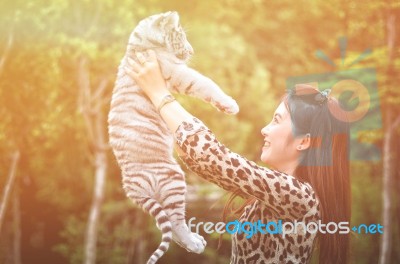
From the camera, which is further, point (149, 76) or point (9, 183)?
point (9, 183)

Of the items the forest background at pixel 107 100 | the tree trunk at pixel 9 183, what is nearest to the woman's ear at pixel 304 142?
the forest background at pixel 107 100

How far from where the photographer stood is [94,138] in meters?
3.14

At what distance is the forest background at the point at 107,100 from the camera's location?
2871 mm

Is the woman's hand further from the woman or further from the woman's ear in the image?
the woman's ear

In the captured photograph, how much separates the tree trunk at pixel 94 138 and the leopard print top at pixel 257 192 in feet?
A: 4.84

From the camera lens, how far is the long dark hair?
1693mm

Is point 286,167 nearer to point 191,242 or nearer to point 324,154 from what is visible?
point 324,154

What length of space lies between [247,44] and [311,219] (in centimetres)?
196

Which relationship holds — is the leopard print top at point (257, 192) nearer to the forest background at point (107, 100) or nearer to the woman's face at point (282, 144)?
the woman's face at point (282, 144)

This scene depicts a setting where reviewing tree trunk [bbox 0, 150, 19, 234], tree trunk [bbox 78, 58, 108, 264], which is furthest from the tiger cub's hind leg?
tree trunk [bbox 0, 150, 19, 234]

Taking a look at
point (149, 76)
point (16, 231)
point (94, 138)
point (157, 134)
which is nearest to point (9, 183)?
point (16, 231)

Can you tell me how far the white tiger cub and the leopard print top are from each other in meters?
0.21

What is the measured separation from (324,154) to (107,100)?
139 cm

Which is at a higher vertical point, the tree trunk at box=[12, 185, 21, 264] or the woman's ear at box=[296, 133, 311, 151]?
the woman's ear at box=[296, 133, 311, 151]
